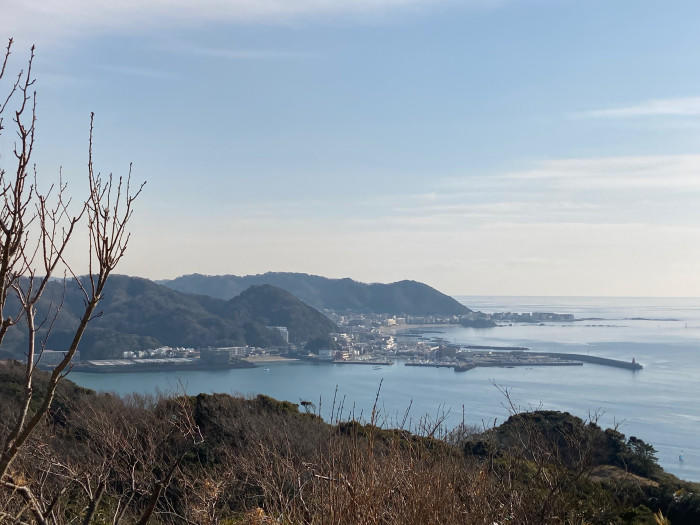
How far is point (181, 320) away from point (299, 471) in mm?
41423

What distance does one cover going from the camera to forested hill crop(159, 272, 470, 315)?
7950 cm

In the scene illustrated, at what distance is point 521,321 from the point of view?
82.6 m

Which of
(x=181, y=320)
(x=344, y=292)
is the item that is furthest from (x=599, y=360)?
(x=344, y=292)

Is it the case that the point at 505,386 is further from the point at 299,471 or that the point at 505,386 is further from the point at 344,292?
the point at 344,292

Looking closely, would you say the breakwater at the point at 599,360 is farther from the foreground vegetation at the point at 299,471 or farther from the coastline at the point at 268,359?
the foreground vegetation at the point at 299,471

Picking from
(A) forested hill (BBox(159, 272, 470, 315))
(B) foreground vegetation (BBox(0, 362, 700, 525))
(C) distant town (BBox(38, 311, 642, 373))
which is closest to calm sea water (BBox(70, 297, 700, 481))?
(C) distant town (BBox(38, 311, 642, 373))

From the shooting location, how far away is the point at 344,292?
8456 centimetres

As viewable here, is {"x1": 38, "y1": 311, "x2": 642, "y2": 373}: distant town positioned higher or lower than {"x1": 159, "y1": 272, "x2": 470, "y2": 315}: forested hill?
lower

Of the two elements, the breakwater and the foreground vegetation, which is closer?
the foreground vegetation

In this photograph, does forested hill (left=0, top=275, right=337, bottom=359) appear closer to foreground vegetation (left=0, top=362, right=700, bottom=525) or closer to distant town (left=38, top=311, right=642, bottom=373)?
distant town (left=38, top=311, right=642, bottom=373)

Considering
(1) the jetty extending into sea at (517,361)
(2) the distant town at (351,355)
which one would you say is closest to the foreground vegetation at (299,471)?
(2) the distant town at (351,355)

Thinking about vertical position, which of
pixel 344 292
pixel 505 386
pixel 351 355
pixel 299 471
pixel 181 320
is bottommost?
pixel 505 386

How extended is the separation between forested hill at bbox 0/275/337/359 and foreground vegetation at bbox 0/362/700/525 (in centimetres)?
2599

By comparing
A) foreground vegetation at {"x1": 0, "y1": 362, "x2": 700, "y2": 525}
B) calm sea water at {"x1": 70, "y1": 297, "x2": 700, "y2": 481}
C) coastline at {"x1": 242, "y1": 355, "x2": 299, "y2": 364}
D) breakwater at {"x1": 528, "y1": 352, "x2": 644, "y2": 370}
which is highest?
foreground vegetation at {"x1": 0, "y1": 362, "x2": 700, "y2": 525}
